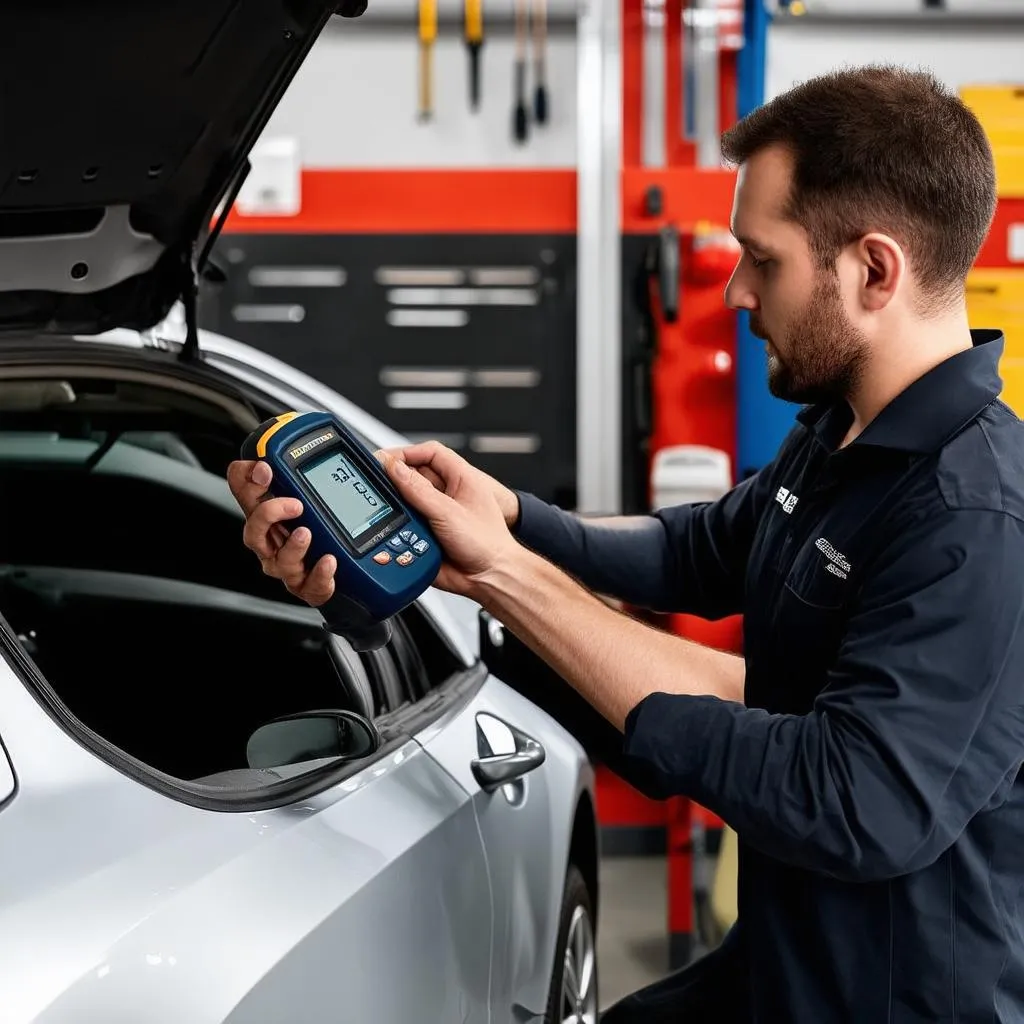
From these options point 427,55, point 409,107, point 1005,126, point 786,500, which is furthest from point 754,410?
point 786,500

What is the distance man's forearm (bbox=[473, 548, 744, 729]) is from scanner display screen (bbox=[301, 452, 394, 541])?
5.0 inches

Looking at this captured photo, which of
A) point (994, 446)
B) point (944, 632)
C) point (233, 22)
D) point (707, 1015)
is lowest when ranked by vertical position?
point (707, 1015)

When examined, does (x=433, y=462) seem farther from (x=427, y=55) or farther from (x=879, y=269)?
(x=427, y=55)

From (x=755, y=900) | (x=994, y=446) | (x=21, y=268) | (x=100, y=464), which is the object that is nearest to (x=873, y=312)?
(x=994, y=446)

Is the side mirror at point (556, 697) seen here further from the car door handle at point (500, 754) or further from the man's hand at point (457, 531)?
the man's hand at point (457, 531)

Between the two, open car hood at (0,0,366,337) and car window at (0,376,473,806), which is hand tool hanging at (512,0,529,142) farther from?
open car hood at (0,0,366,337)

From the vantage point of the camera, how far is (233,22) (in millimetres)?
1431

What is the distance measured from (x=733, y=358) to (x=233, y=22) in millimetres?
2463

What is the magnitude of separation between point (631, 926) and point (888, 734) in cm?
241

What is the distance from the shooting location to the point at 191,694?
1883 mm

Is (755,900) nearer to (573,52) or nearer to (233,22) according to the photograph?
(233,22)

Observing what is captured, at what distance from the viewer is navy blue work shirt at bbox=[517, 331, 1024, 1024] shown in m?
1.09

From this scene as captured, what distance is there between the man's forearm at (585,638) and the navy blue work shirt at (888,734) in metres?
0.04

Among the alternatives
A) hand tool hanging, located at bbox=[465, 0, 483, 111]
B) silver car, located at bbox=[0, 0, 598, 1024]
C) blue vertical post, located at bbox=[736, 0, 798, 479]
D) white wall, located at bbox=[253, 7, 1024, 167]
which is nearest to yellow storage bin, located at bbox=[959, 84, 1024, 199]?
blue vertical post, located at bbox=[736, 0, 798, 479]
